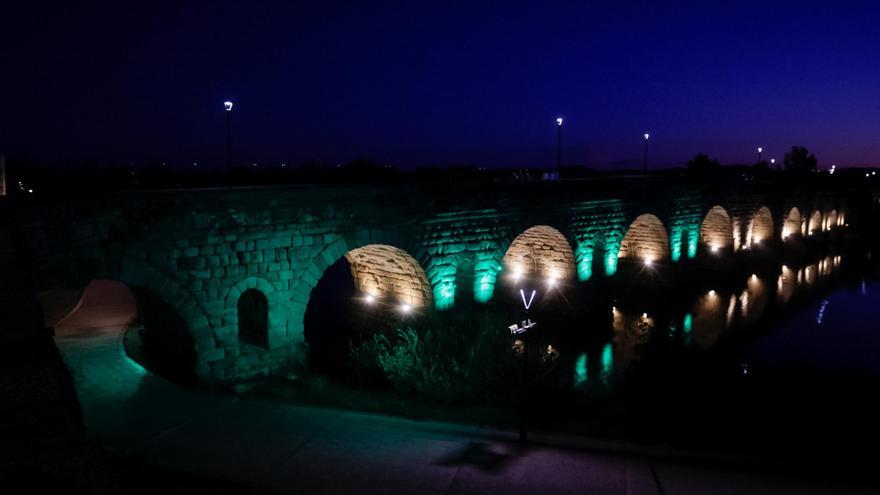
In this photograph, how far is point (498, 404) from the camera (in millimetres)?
9812

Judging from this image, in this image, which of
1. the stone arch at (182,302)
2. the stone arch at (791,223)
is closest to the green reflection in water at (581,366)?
the stone arch at (182,302)

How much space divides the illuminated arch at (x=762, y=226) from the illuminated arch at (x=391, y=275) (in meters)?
24.2

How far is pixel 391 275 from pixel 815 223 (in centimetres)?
3788

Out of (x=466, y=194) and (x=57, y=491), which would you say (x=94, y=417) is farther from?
(x=466, y=194)

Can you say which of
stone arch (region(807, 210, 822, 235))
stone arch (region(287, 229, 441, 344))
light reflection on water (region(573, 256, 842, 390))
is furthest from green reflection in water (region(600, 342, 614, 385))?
stone arch (region(807, 210, 822, 235))

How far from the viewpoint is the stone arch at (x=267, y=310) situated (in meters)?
10.9

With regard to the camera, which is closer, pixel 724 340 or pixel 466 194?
pixel 466 194

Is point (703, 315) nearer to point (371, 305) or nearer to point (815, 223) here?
point (371, 305)

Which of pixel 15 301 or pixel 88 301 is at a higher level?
pixel 15 301

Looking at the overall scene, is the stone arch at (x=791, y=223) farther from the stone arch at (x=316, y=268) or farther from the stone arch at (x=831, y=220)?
the stone arch at (x=316, y=268)

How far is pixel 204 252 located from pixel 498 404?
562 centimetres

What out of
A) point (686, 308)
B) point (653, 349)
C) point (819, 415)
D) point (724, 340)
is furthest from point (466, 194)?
point (686, 308)

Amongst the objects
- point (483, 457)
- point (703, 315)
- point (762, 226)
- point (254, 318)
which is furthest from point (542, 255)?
point (762, 226)

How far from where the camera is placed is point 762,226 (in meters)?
33.8
